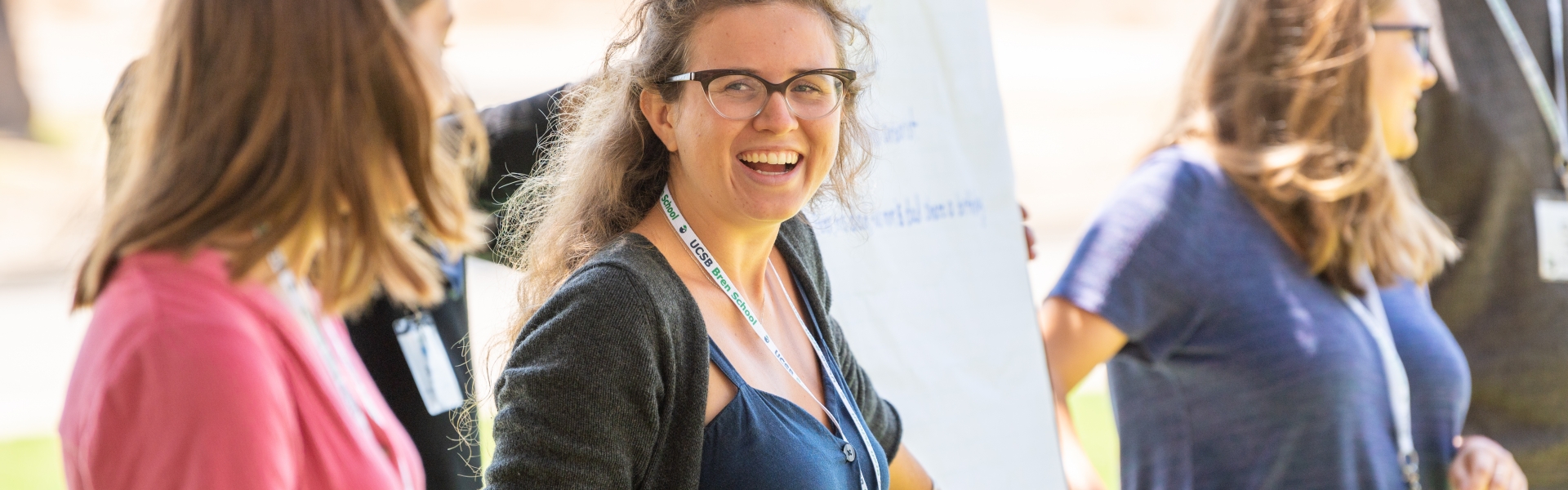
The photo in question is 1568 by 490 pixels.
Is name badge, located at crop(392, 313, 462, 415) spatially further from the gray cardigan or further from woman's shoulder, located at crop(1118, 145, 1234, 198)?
woman's shoulder, located at crop(1118, 145, 1234, 198)

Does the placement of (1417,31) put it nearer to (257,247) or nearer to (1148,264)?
(1148,264)

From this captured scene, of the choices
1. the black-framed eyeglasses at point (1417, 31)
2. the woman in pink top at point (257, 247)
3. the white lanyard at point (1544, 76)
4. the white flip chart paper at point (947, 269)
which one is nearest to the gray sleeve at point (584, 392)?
the woman in pink top at point (257, 247)

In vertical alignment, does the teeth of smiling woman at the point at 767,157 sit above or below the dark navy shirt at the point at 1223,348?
above

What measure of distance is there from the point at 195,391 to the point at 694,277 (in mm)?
664

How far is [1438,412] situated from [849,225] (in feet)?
4.02

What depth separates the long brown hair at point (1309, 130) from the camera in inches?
89.0

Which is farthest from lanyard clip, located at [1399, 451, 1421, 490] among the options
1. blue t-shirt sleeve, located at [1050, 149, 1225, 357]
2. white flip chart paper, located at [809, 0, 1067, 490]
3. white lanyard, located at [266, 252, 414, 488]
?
white lanyard, located at [266, 252, 414, 488]

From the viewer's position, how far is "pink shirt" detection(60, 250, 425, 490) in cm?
96

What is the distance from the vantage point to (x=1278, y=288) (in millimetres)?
2186

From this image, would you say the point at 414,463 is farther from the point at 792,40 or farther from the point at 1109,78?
the point at 1109,78

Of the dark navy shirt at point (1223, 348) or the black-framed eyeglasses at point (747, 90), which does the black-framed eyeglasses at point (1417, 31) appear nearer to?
the dark navy shirt at point (1223, 348)

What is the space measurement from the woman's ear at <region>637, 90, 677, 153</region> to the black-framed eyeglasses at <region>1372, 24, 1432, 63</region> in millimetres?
1536

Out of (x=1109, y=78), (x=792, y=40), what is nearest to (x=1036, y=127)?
(x=1109, y=78)

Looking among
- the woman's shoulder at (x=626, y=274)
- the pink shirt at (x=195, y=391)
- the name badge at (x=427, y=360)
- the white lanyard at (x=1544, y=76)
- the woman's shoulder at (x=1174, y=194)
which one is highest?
the pink shirt at (x=195, y=391)
